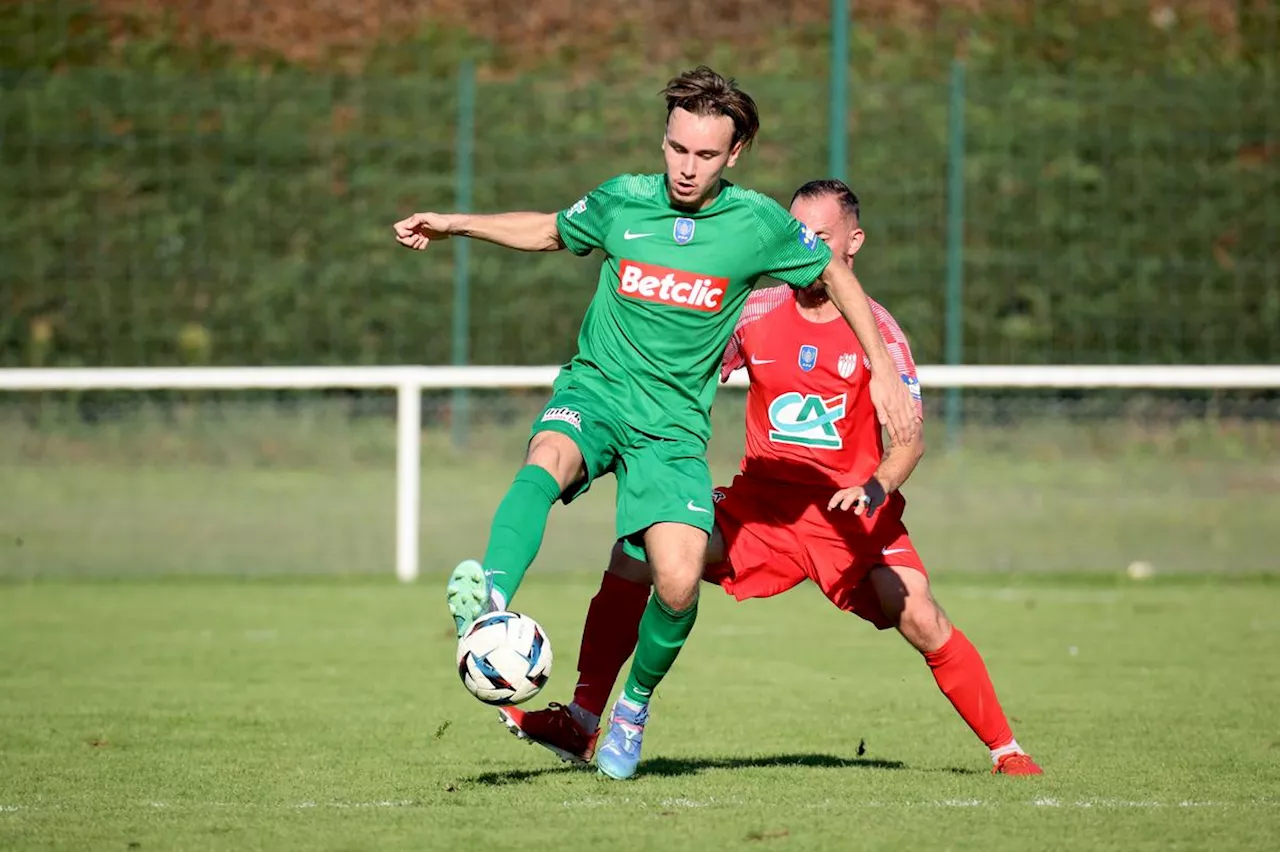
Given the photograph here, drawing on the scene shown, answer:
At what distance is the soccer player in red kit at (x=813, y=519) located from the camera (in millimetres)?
5871

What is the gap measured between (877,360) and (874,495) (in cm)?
41

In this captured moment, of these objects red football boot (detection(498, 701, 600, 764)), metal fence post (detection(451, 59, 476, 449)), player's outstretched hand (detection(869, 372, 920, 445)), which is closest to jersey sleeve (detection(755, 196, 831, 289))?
player's outstretched hand (detection(869, 372, 920, 445))

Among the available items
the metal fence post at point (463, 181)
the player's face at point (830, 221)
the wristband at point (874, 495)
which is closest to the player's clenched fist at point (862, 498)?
the wristband at point (874, 495)

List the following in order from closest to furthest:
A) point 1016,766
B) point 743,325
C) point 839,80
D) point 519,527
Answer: point 519,527 < point 1016,766 < point 743,325 < point 839,80

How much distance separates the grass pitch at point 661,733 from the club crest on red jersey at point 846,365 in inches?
49.9

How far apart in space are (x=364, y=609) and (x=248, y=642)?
4.92 feet

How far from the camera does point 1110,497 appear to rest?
14391mm

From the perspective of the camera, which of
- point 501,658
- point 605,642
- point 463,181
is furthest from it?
point 463,181

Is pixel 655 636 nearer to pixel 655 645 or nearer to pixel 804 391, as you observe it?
pixel 655 645

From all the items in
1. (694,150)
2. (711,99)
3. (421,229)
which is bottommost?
(421,229)

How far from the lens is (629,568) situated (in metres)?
5.98

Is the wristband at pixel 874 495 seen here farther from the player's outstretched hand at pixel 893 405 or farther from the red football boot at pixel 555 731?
the red football boot at pixel 555 731

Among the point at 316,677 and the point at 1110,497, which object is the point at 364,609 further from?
the point at 1110,497

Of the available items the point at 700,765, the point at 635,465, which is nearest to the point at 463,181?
the point at 700,765
